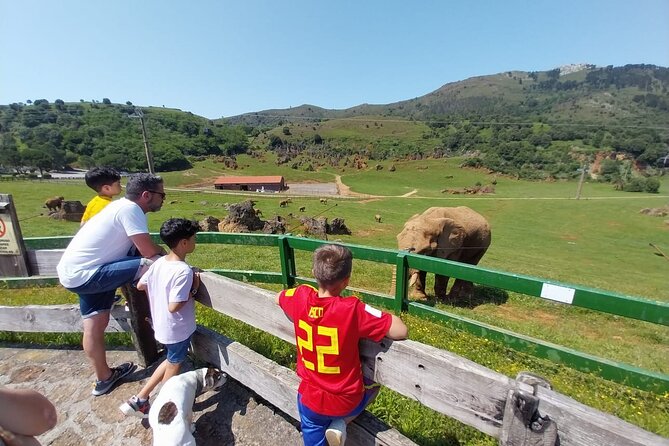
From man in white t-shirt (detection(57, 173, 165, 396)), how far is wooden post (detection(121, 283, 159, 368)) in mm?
258

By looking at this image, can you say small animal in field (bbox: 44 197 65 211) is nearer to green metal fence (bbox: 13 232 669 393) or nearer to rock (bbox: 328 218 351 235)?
rock (bbox: 328 218 351 235)

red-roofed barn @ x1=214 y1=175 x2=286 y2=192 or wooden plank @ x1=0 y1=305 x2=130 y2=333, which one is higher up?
wooden plank @ x1=0 y1=305 x2=130 y2=333

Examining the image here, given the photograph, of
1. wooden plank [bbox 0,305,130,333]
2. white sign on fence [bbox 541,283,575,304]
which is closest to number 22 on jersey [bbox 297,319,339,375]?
white sign on fence [bbox 541,283,575,304]

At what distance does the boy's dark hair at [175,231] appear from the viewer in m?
2.94

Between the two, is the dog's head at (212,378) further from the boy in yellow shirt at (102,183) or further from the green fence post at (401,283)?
the green fence post at (401,283)

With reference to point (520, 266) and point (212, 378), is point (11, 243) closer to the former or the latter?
point (212, 378)

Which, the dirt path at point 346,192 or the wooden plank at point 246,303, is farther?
the dirt path at point 346,192

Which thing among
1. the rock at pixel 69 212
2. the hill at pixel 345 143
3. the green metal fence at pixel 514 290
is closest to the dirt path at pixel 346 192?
the hill at pixel 345 143

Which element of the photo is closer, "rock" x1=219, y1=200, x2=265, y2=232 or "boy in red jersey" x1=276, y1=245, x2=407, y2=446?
"boy in red jersey" x1=276, y1=245, x2=407, y2=446

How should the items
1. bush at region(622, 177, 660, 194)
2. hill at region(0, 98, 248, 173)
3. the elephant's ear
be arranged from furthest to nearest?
1. hill at region(0, 98, 248, 173)
2. bush at region(622, 177, 660, 194)
3. the elephant's ear

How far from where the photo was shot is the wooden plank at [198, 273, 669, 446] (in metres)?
1.48

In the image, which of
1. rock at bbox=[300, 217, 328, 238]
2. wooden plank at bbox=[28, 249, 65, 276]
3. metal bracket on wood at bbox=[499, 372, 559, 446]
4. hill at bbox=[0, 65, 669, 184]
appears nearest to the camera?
metal bracket on wood at bbox=[499, 372, 559, 446]

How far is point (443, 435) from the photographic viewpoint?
2.80 m

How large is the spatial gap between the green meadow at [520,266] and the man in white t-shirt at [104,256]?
100cm
